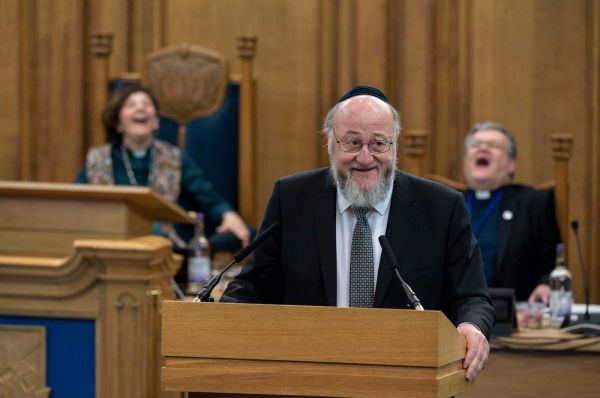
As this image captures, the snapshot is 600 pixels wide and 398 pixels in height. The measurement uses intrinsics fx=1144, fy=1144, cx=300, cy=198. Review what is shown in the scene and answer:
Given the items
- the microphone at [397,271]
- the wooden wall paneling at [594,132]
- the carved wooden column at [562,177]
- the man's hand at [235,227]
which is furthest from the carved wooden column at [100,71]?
the microphone at [397,271]

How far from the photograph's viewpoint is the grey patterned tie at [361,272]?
2822 millimetres

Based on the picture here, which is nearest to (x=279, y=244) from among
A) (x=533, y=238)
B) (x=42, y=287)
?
(x=42, y=287)

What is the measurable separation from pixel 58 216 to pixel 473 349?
1571mm

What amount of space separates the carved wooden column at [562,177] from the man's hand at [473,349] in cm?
265

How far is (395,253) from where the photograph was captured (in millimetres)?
2822

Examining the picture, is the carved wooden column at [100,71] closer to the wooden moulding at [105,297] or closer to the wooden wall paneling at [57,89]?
the wooden wall paneling at [57,89]

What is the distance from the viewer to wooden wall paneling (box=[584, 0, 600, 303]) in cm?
613

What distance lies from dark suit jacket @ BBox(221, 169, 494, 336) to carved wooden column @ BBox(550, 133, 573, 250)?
2.30 meters

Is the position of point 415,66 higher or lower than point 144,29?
lower

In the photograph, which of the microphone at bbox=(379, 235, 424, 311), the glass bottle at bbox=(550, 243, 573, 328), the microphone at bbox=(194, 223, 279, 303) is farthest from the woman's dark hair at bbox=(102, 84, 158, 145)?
the microphone at bbox=(379, 235, 424, 311)

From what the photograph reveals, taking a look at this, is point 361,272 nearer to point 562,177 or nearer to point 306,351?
point 306,351

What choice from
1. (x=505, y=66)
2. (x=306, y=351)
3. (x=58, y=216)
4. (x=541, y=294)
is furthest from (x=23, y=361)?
(x=505, y=66)

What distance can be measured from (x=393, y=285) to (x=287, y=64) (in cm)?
386

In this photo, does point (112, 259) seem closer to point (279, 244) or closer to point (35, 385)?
point (35, 385)
